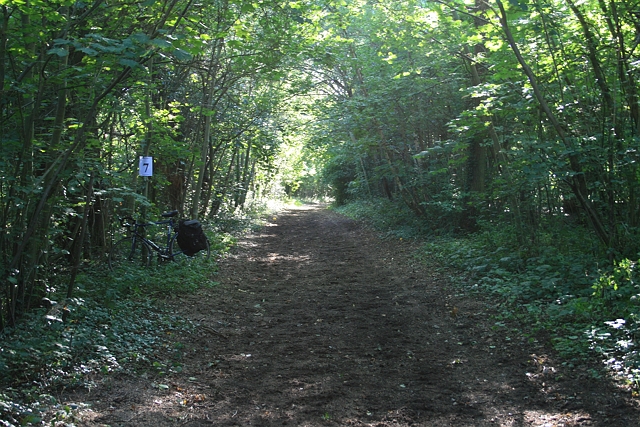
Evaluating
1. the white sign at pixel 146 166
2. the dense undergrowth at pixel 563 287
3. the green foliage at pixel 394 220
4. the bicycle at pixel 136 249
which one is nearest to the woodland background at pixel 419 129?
the dense undergrowth at pixel 563 287

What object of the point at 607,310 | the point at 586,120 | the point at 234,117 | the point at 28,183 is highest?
the point at 234,117

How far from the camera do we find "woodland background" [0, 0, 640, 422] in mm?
5164

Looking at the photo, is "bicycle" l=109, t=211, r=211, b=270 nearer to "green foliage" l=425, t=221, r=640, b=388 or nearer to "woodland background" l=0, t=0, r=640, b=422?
"woodland background" l=0, t=0, r=640, b=422

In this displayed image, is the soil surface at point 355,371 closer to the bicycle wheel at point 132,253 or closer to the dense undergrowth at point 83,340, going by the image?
the dense undergrowth at point 83,340

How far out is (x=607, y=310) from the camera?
540 centimetres

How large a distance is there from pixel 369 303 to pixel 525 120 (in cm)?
417

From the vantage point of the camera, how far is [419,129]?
1548cm

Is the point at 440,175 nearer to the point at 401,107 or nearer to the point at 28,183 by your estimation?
the point at 401,107

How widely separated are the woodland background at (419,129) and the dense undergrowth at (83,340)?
10cm

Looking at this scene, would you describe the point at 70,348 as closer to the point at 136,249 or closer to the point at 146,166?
the point at 146,166

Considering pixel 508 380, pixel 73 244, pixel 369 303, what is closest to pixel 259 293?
pixel 369 303

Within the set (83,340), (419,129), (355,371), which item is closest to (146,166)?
(83,340)

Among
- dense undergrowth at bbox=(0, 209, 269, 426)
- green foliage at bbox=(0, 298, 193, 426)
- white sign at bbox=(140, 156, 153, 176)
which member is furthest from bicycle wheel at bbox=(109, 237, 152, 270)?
green foliage at bbox=(0, 298, 193, 426)

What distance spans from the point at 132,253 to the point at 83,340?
4872 millimetres
